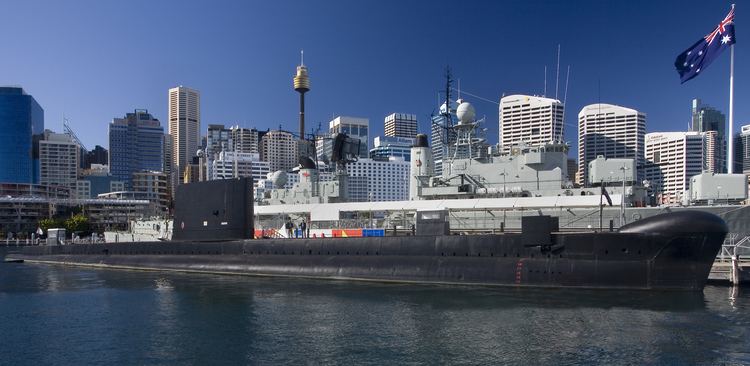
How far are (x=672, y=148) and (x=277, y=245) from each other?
130202 mm

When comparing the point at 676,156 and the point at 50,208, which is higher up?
the point at 676,156

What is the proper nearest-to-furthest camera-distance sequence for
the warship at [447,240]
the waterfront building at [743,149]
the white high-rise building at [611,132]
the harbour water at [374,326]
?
the harbour water at [374,326] → the warship at [447,240] → the waterfront building at [743,149] → the white high-rise building at [611,132]

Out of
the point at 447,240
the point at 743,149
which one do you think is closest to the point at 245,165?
the point at 447,240

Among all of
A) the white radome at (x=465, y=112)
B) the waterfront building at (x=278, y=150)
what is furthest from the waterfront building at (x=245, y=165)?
the white radome at (x=465, y=112)

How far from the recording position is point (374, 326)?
17625 mm

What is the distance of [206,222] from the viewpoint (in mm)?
32406

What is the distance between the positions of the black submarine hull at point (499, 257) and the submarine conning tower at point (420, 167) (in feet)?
41.5

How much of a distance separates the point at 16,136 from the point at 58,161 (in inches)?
664

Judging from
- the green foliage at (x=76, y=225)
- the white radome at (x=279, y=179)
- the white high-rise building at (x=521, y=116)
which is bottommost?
the green foliage at (x=76, y=225)

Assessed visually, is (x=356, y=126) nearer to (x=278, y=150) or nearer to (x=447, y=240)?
(x=278, y=150)

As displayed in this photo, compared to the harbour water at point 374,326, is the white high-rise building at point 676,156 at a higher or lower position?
higher

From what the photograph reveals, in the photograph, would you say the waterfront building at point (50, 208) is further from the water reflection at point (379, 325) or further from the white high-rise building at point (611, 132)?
the white high-rise building at point (611, 132)

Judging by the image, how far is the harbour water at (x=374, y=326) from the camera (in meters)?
14.4

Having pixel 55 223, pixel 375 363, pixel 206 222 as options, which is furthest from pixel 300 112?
pixel 375 363
